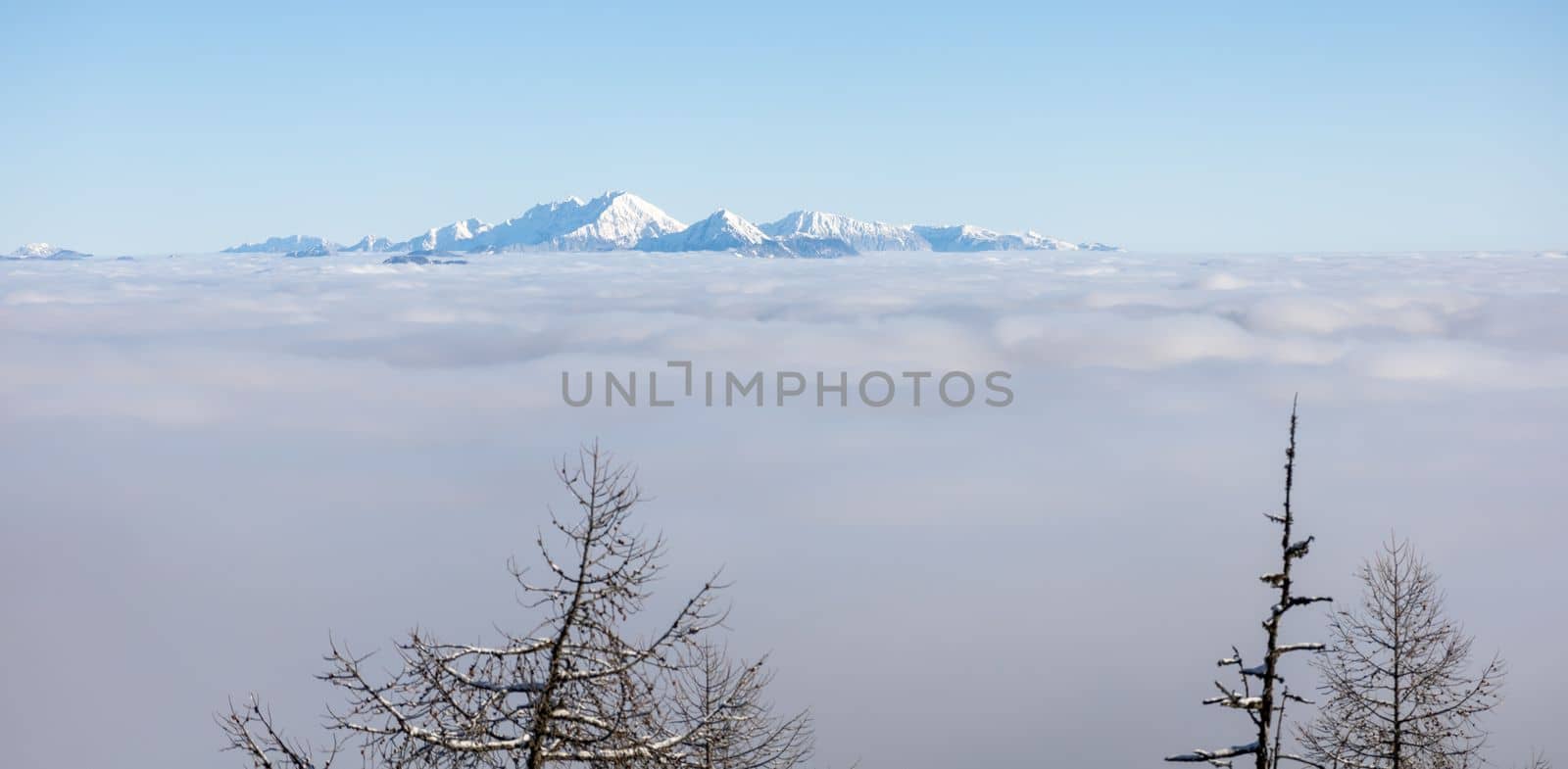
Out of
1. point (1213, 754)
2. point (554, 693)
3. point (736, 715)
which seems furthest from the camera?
point (736, 715)

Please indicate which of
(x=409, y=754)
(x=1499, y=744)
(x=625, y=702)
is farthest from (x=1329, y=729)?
(x=1499, y=744)

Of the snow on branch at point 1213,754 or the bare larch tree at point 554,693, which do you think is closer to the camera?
the bare larch tree at point 554,693

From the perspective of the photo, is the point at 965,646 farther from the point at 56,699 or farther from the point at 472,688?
the point at 472,688

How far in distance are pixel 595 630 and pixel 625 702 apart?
0.70 metres

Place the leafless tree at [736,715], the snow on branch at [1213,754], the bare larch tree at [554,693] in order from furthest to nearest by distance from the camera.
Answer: the leafless tree at [736,715], the snow on branch at [1213,754], the bare larch tree at [554,693]

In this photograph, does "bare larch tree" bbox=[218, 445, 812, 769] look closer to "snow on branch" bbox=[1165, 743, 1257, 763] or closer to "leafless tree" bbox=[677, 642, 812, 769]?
"leafless tree" bbox=[677, 642, 812, 769]

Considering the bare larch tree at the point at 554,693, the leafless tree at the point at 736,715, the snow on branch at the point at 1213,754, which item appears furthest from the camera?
the leafless tree at the point at 736,715

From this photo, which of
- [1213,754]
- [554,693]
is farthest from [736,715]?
[1213,754]

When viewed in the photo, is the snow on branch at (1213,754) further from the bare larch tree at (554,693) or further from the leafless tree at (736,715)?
the bare larch tree at (554,693)

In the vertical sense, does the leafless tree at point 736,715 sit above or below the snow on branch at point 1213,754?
below

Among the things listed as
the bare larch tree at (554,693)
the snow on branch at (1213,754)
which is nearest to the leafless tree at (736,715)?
the bare larch tree at (554,693)

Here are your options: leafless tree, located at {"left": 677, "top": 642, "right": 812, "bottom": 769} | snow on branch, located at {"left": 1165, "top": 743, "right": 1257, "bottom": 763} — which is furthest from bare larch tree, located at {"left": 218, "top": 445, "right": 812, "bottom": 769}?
snow on branch, located at {"left": 1165, "top": 743, "right": 1257, "bottom": 763}

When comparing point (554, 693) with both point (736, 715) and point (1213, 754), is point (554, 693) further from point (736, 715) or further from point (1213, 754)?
point (1213, 754)

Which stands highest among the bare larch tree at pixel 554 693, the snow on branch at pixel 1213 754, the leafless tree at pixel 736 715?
the bare larch tree at pixel 554 693
